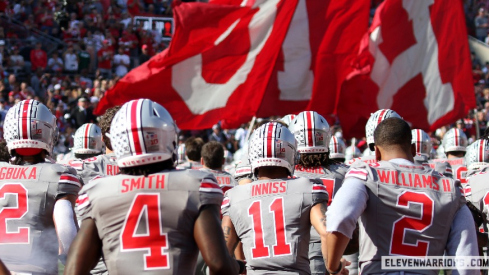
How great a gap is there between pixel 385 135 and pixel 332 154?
5716mm

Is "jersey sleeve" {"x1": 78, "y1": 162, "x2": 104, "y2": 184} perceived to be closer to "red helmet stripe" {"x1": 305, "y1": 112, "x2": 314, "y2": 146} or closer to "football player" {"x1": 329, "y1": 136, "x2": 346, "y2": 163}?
"red helmet stripe" {"x1": 305, "y1": 112, "x2": 314, "y2": 146}

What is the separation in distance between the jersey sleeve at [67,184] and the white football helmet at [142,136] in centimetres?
112

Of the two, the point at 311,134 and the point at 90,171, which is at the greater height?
the point at 311,134

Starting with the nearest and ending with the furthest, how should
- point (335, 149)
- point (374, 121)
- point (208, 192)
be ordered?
1. point (208, 192)
2. point (374, 121)
3. point (335, 149)

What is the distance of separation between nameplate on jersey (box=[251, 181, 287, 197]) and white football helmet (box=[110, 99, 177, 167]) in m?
1.49

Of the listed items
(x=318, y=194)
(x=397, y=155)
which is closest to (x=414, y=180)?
(x=397, y=155)

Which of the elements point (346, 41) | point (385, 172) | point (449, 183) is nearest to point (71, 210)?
point (385, 172)

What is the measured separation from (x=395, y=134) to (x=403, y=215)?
0.51m

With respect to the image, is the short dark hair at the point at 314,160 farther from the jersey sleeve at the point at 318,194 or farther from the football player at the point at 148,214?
the football player at the point at 148,214

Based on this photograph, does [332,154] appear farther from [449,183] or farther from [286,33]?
[449,183]

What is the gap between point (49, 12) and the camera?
82.9 feet

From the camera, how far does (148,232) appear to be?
388 centimetres

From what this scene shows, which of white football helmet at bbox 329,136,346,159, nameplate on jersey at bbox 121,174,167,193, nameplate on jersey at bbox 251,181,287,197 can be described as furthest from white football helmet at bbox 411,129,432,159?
nameplate on jersey at bbox 121,174,167,193

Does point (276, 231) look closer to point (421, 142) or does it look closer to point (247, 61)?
point (421, 142)
